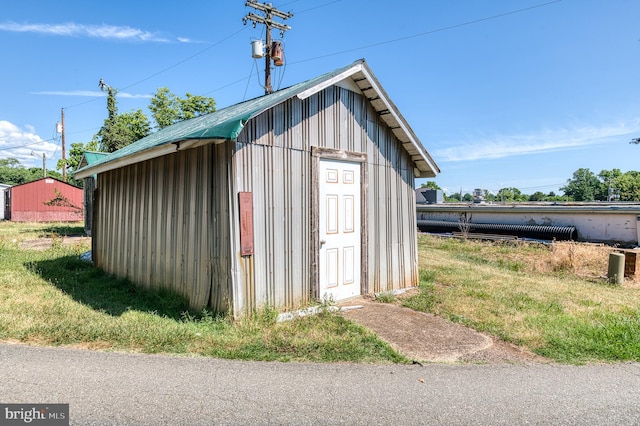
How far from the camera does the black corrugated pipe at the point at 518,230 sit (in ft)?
53.3

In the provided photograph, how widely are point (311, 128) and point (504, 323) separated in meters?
4.36

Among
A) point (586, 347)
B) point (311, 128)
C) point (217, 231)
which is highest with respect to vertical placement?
point (311, 128)

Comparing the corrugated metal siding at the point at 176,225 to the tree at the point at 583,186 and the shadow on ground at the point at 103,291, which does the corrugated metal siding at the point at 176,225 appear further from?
the tree at the point at 583,186

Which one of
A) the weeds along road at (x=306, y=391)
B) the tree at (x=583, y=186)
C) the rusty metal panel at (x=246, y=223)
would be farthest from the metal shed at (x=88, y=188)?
the tree at (x=583, y=186)

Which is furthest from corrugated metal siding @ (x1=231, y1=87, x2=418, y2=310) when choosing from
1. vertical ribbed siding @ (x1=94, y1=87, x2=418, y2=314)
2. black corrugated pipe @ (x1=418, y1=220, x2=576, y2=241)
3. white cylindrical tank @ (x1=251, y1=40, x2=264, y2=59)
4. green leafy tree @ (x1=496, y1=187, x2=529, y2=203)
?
green leafy tree @ (x1=496, y1=187, x2=529, y2=203)

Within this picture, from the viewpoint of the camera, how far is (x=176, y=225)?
6.42 meters

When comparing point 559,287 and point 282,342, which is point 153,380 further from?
point 559,287

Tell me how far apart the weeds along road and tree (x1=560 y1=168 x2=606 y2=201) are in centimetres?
8869

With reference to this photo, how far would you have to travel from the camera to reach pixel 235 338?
185 inches

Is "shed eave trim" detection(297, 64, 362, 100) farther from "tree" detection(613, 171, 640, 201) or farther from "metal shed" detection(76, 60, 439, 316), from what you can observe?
"tree" detection(613, 171, 640, 201)

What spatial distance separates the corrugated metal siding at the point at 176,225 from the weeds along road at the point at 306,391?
1.75 m

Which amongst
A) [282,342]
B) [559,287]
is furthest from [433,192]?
[282,342]

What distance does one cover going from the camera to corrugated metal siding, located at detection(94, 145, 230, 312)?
18.0ft

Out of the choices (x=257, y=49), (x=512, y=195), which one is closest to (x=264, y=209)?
(x=257, y=49)
